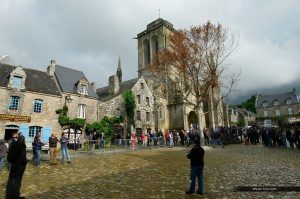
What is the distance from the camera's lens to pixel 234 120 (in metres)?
61.3

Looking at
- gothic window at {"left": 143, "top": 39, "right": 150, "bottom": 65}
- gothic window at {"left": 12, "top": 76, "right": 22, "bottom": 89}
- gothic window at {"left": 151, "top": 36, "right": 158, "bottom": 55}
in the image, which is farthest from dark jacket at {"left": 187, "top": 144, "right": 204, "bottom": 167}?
gothic window at {"left": 143, "top": 39, "right": 150, "bottom": 65}

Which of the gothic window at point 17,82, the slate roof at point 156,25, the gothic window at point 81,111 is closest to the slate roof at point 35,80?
the gothic window at point 17,82

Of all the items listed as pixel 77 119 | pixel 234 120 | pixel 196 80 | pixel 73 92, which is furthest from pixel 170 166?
pixel 234 120

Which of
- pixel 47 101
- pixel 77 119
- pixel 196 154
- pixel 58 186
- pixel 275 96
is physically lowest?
pixel 58 186

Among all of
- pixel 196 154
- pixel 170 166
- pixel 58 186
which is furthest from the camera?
pixel 170 166

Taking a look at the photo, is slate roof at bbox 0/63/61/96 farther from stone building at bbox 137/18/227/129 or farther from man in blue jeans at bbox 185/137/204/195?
man in blue jeans at bbox 185/137/204/195

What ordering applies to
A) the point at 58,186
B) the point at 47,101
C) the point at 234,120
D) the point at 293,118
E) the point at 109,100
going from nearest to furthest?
the point at 58,186 → the point at 47,101 → the point at 109,100 → the point at 293,118 → the point at 234,120

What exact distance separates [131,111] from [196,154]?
23.3 meters

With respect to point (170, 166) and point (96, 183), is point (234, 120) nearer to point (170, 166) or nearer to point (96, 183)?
point (170, 166)

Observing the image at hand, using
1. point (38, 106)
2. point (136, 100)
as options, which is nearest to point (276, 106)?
point (136, 100)

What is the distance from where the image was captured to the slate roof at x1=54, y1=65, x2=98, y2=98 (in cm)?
2499

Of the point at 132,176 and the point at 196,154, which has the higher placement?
the point at 196,154

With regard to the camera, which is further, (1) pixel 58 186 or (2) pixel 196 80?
(2) pixel 196 80

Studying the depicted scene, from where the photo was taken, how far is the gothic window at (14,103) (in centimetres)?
2050
